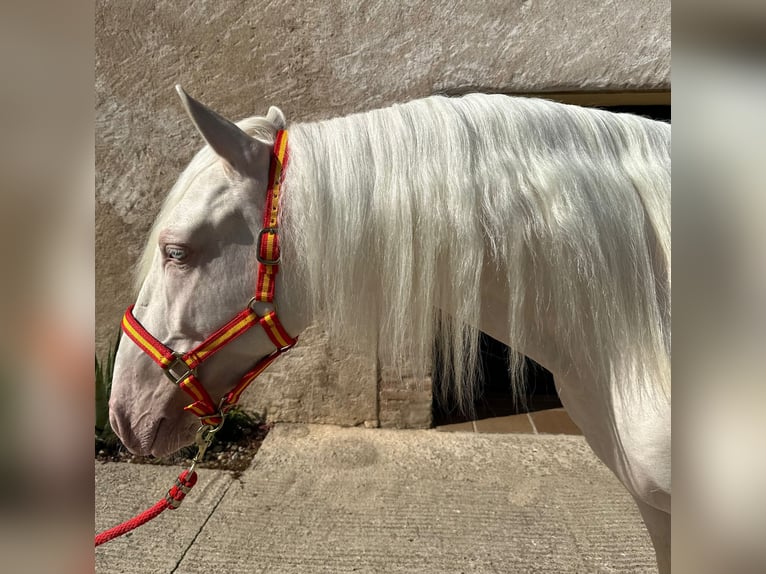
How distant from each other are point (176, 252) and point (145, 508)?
7.49ft

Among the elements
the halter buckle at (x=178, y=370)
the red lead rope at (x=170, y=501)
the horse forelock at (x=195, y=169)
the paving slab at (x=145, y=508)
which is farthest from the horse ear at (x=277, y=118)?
the paving slab at (x=145, y=508)

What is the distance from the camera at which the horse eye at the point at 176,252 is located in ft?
3.33

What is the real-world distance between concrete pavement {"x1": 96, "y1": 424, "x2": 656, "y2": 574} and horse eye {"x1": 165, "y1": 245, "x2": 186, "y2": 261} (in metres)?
1.74

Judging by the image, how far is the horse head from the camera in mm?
1017

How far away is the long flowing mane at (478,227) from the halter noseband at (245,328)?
2 cm

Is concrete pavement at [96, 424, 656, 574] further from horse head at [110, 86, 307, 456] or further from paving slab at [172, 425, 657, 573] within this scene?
horse head at [110, 86, 307, 456]

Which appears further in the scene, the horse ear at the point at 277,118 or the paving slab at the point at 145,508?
the paving slab at the point at 145,508

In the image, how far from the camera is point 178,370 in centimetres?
107

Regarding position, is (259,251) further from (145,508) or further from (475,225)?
(145,508)

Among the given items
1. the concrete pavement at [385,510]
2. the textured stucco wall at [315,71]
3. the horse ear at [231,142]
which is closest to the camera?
the horse ear at [231,142]

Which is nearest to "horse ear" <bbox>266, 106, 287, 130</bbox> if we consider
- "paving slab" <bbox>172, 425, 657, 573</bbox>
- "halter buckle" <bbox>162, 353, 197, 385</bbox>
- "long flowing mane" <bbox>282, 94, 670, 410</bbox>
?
"long flowing mane" <bbox>282, 94, 670, 410</bbox>

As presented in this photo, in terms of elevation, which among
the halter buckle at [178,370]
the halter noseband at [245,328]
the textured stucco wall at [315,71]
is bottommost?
the halter buckle at [178,370]

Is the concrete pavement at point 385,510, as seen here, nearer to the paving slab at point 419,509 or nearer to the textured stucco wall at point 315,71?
the paving slab at point 419,509

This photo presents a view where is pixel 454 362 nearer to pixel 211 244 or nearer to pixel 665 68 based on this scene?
pixel 211 244
